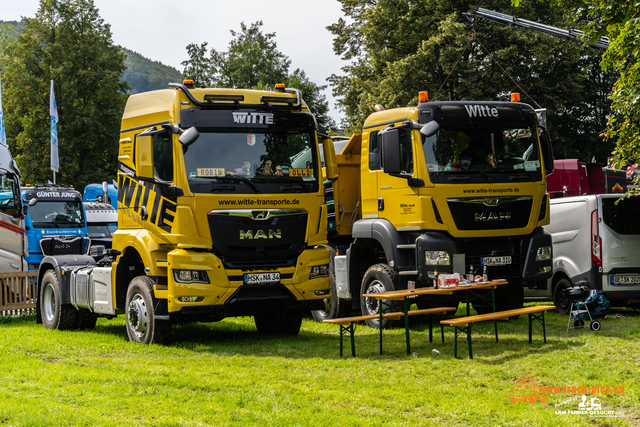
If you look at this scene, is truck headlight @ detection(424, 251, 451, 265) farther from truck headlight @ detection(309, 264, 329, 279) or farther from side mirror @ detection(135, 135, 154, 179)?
side mirror @ detection(135, 135, 154, 179)

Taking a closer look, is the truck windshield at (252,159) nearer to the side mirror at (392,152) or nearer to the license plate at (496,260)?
the side mirror at (392,152)

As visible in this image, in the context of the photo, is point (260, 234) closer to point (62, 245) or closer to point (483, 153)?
point (483, 153)

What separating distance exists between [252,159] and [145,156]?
1.45 meters

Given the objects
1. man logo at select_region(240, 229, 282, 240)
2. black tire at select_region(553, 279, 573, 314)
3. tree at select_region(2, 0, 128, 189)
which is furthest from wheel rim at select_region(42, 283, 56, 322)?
tree at select_region(2, 0, 128, 189)

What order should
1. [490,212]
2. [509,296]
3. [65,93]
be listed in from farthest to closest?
1. [65,93]
2. [509,296]
3. [490,212]

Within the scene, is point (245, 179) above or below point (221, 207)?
above

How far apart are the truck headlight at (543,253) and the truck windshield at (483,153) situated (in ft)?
3.59

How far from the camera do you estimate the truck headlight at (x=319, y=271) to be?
10134 mm

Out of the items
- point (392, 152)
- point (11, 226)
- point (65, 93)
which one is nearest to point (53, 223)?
point (11, 226)

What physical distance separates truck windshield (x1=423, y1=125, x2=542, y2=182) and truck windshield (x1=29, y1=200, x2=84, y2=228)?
16.2 meters

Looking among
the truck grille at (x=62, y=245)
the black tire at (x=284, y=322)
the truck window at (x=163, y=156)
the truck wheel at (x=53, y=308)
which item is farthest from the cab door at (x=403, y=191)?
the truck grille at (x=62, y=245)

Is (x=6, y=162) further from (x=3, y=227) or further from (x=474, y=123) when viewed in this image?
(x=474, y=123)

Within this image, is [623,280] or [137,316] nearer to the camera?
[137,316]

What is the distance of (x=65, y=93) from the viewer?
46.2m
